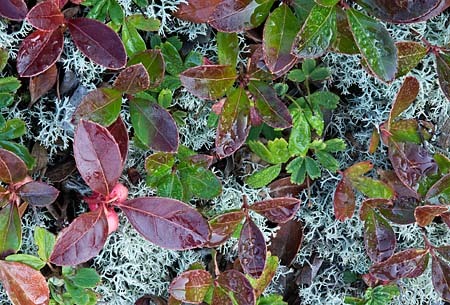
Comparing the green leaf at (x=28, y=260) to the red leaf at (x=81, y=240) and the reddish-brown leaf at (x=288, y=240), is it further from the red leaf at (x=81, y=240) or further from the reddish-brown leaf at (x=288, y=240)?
the reddish-brown leaf at (x=288, y=240)

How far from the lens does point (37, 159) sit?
4.31ft

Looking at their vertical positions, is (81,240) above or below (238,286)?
above

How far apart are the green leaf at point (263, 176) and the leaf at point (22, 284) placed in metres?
0.56

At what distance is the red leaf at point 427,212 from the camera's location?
131 centimetres

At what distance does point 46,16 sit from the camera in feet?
3.76

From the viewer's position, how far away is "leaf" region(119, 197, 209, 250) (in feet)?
3.86

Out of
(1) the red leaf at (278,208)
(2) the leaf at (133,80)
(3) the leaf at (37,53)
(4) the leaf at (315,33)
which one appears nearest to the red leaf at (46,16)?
(3) the leaf at (37,53)

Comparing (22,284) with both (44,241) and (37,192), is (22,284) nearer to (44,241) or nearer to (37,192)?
(44,241)

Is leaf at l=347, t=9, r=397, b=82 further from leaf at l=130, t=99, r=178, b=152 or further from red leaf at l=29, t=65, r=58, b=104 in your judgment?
red leaf at l=29, t=65, r=58, b=104

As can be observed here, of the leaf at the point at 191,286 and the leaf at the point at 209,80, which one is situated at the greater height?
the leaf at the point at 209,80

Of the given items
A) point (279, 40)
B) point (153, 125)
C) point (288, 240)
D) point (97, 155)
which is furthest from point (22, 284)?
point (279, 40)

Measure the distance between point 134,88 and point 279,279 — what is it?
69cm

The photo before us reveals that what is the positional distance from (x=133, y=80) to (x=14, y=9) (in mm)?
286

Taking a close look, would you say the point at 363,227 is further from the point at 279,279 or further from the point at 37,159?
the point at 37,159
